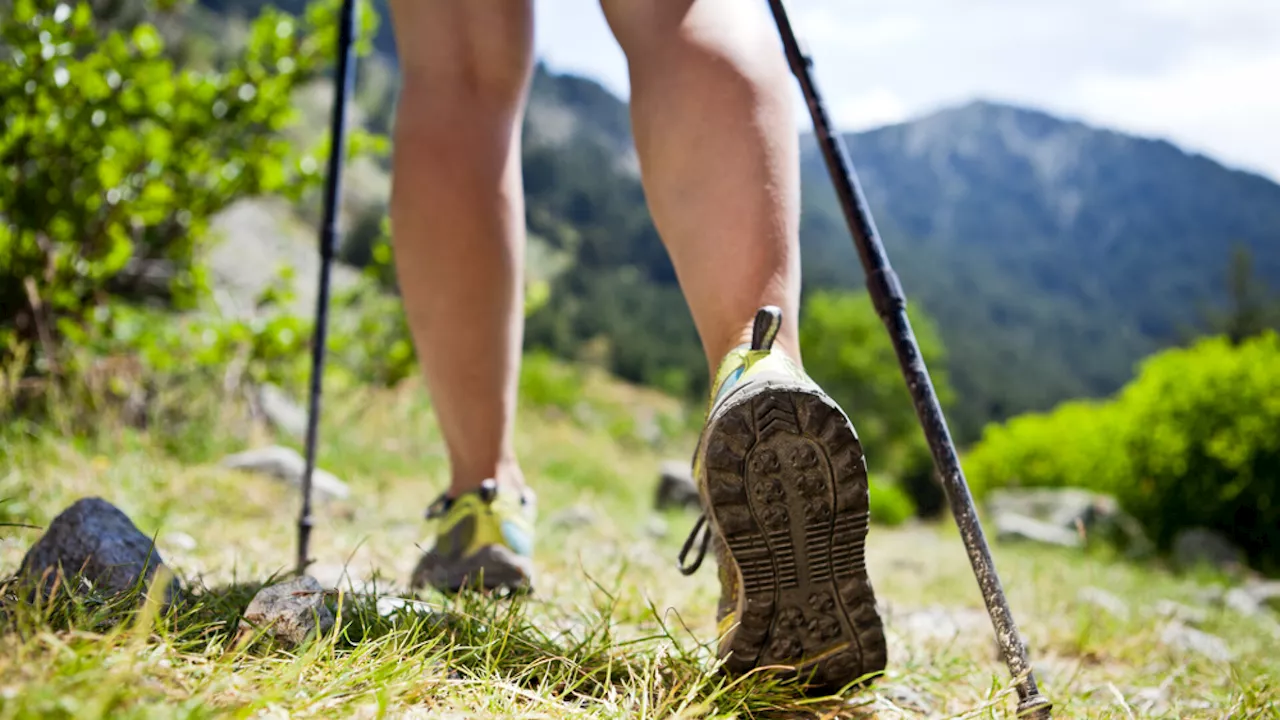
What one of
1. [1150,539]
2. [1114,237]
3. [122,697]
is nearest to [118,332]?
[122,697]

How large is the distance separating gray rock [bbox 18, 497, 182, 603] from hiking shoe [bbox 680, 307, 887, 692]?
19.7 inches

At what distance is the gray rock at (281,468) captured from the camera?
227 centimetres

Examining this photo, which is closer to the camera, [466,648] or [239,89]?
[466,648]

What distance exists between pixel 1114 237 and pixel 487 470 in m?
95.4

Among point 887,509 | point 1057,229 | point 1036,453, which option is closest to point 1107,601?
point 887,509

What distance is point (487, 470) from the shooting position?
3.56 feet

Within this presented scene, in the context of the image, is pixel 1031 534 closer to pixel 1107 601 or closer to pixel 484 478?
pixel 1107 601

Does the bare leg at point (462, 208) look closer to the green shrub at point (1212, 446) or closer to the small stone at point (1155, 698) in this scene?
the small stone at point (1155, 698)

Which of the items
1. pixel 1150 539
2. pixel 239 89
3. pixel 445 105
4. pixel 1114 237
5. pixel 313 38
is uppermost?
pixel 1114 237

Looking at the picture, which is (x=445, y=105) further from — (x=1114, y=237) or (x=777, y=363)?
(x=1114, y=237)

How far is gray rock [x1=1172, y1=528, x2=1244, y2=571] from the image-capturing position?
4.70 metres

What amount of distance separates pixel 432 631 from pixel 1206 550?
533 cm

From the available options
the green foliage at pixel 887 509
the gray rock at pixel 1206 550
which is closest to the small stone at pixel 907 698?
the gray rock at pixel 1206 550

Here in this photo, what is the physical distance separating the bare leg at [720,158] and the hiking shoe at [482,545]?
39 centimetres
